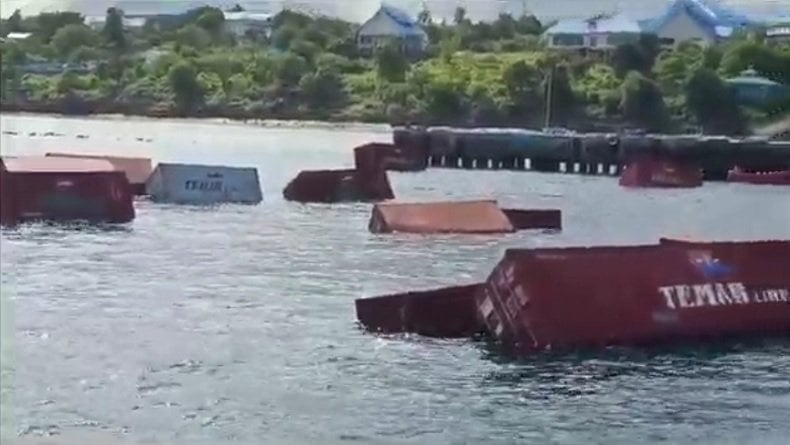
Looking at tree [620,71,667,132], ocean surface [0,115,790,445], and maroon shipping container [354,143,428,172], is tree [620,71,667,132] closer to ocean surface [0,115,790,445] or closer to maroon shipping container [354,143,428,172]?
ocean surface [0,115,790,445]

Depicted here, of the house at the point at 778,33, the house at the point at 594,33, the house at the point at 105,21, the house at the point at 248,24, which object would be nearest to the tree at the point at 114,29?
the house at the point at 105,21

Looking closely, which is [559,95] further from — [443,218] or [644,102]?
[443,218]

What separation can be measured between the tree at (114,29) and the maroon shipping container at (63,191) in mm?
291

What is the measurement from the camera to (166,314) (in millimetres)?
3266

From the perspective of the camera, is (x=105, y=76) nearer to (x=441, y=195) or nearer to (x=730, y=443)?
(x=441, y=195)

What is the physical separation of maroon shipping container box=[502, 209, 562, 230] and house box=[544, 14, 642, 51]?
37 cm

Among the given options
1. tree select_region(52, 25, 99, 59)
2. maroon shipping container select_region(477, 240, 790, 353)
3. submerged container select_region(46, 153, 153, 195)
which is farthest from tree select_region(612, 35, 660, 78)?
tree select_region(52, 25, 99, 59)

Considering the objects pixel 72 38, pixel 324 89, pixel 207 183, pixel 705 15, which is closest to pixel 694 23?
pixel 705 15

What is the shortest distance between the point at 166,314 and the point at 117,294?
0.12m

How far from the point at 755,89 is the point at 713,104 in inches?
3.7

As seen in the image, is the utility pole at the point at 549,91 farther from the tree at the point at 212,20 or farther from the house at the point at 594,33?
the tree at the point at 212,20

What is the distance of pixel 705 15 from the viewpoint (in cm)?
316

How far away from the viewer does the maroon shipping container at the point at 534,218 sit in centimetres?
316

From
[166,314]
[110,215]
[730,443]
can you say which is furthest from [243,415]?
Result: [730,443]
